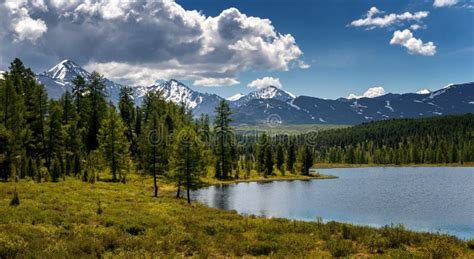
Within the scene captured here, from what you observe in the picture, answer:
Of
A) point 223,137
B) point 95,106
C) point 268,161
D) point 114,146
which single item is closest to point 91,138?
point 95,106

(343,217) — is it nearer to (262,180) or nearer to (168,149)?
Result: (168,149)

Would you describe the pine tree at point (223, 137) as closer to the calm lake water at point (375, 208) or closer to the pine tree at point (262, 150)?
the pine tree at point (262, 150)

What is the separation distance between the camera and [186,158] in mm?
54969

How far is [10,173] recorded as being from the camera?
54.6m

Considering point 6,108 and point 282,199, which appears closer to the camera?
point 6,108

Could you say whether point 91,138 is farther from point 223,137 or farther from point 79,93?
point 223,137

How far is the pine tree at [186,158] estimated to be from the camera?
5480 centimetres

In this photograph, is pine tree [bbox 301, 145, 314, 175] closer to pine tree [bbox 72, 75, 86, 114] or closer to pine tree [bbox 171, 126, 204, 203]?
pine tree [bbox 72, 75, 86, 114]

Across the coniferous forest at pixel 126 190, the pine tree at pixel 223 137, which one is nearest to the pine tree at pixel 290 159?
the coniferous forest at pixel 126 190

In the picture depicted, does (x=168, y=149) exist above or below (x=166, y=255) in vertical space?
above

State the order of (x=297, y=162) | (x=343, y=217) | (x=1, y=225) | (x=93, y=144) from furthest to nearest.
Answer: (x=297, y=162), (x=93, y=144), (x=343, y=217), (x=1, y=225)

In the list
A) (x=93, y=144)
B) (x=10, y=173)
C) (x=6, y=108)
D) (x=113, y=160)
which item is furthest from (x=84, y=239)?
(x=93, y=144)

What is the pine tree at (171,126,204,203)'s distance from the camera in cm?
5480

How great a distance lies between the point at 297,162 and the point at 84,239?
384ft
